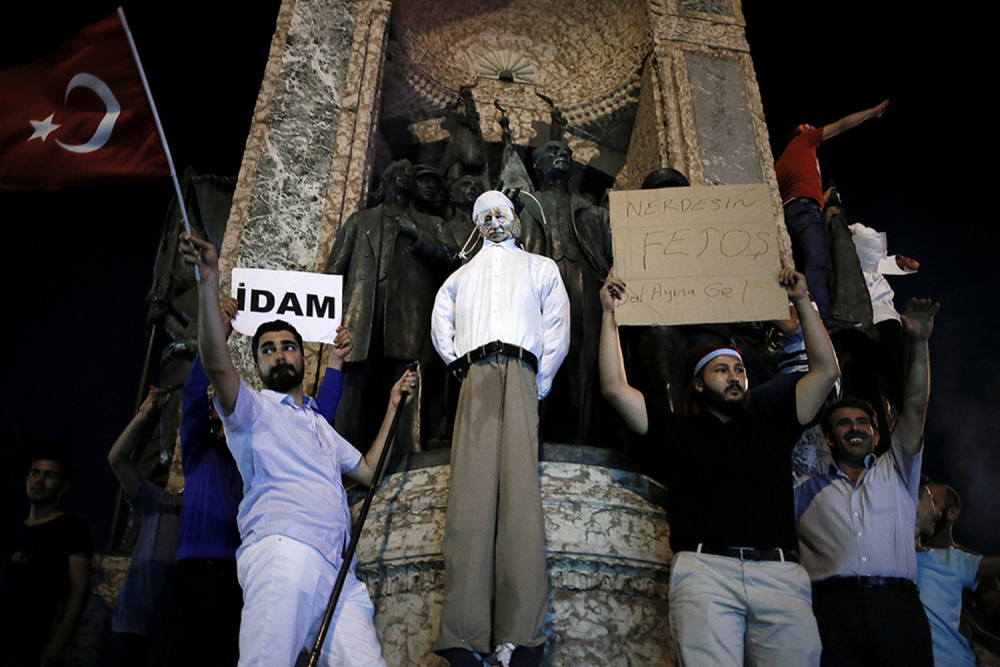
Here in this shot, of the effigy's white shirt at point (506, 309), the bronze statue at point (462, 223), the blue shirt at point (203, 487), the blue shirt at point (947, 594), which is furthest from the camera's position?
the bronze statue at point (462, 223)

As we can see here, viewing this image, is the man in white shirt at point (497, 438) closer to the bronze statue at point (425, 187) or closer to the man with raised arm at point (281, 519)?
the man with raised arm at point (281, 519)

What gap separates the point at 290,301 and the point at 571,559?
6.15ft

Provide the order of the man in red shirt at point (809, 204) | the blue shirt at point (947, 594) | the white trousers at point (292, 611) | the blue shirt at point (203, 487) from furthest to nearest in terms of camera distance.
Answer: the man in red shirt at point (809, 204) < the blue shirt at point (947, 594) < the blue shirt at point (203, 487) < the white trousers at point (292, 611)

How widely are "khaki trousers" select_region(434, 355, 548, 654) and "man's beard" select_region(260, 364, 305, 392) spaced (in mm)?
732

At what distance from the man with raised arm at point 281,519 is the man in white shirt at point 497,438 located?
0.41m

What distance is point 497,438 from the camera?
3.45 meters

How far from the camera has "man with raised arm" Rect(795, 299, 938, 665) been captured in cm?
308

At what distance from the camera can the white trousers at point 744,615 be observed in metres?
2.83

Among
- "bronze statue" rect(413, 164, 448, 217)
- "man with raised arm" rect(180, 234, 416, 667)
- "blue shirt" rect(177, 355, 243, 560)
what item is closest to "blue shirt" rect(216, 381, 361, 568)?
"man with raised arm" rect(180, 234, 416, 667)

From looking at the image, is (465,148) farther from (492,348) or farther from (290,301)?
(492,348)

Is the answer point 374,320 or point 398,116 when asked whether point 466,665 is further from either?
point 398,116

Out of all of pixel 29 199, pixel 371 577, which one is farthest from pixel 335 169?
pixel 29 199

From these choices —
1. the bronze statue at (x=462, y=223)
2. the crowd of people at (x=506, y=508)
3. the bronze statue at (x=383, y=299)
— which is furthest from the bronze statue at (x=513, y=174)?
the crowd of people at (x=506, y=508)

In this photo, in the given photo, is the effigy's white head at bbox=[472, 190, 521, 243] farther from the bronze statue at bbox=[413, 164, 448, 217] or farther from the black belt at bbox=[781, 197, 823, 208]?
the black belt at bbox=[781, 197, 823, 208]
